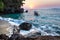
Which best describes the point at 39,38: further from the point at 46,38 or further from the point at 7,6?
the point at 7,6

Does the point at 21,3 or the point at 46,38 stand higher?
the point at 46,38

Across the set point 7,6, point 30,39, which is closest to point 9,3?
point 7,6

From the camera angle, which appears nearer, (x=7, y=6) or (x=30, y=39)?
(x=30, y=39)

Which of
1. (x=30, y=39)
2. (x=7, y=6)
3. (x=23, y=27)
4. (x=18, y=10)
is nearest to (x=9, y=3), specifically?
(x=7, y=6)

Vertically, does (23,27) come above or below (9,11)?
above

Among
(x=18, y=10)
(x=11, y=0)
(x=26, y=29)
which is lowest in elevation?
(x=18, y=10)

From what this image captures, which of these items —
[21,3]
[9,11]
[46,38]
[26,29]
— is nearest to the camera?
[46,38]

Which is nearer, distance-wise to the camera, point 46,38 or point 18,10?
point 46,38

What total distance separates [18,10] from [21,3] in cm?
317

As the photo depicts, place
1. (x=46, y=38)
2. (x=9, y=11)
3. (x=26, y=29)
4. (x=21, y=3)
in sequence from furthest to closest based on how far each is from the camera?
1. (x=21, y=3)
2. (x=9, y=11)
3. (x=26, y=29)
4. (x=46, y=38)

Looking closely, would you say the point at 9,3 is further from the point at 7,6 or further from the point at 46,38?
the point at 46,38

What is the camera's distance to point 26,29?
19.1 m

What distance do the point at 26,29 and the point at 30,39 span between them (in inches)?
512

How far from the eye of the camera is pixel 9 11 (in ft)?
212
